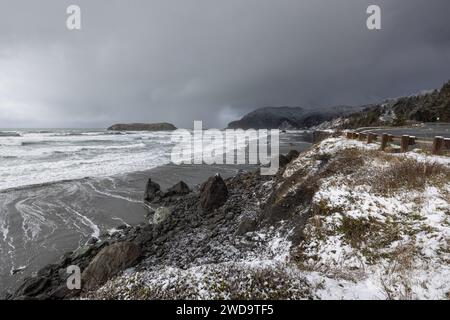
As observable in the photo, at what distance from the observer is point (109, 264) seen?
6.87m

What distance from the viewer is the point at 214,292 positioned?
4.66 m

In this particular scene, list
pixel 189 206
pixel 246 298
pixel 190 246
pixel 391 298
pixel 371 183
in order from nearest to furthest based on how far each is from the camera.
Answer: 1. pixel 391 298
2. pixel 246 298
3. pixel 371 183
4. pixel 190 246
5. pixel 189 206

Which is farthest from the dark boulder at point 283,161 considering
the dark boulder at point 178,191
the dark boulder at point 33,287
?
the dark boulder at point 33,287

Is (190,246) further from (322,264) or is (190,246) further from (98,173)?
(98,173)

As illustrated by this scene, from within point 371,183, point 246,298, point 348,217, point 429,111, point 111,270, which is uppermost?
point 429,111

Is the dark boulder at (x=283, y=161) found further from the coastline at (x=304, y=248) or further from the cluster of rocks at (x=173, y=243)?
the coastline at (x=304, y=248)

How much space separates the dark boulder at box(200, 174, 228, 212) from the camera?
11806 millimetres

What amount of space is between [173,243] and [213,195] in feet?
13.0

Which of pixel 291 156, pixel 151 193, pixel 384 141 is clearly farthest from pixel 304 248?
pixel 291 156

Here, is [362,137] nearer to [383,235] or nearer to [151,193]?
[383,235]

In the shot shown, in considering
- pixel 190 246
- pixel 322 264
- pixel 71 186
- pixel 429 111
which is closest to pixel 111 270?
pixel 190 246

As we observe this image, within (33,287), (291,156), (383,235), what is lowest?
(33,287)

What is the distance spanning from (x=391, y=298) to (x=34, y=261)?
11042 mm

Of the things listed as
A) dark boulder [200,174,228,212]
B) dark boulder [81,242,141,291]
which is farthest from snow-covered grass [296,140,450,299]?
dark boulder [200,174,228,212]
